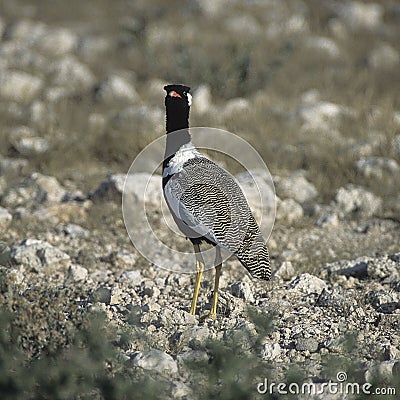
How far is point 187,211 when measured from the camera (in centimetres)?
407

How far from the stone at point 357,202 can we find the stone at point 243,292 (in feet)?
8.73

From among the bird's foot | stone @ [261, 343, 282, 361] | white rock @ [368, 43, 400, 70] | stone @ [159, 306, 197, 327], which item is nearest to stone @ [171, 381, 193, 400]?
stone @ [261, 343, 282, 361]

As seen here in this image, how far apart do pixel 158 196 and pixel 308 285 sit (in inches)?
93.1

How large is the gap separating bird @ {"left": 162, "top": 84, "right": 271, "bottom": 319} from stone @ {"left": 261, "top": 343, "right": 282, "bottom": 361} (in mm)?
530

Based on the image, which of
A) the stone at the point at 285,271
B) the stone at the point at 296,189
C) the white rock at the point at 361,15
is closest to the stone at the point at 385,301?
the stone at the point at 285,271

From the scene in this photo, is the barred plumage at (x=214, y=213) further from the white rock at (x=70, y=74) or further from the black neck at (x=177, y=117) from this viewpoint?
the white rock at (x=70, y=74)

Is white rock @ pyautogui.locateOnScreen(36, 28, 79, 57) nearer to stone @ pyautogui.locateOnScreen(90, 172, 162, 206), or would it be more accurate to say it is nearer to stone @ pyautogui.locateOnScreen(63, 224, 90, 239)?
stone @ pyautogui.locateOnScreen(90, 172, 162, 206)

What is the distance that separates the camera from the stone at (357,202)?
686 cm

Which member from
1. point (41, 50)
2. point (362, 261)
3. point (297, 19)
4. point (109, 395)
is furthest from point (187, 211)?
point (297, 19)

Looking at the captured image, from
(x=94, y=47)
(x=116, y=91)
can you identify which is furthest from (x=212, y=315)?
(x=94, y=47)

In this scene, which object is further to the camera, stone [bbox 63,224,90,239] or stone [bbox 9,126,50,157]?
stone [bbox 9,126,50,157]

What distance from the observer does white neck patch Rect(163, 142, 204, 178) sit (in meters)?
4.24

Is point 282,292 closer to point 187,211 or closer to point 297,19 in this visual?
point 187,211

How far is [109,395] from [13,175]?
5.21m
